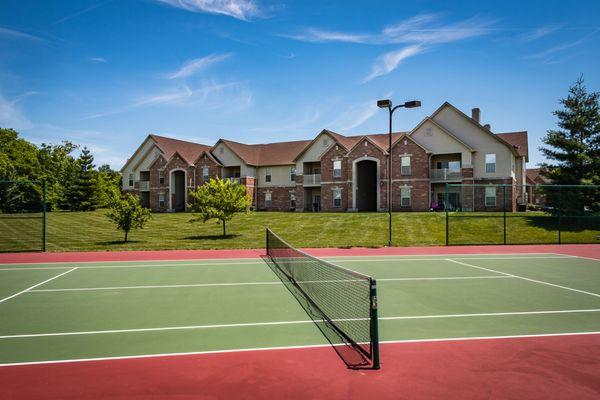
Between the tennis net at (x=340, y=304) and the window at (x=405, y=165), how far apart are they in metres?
25.4

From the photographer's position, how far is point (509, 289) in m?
11.3

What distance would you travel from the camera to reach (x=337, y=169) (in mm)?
42094

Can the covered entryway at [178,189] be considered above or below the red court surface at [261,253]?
above

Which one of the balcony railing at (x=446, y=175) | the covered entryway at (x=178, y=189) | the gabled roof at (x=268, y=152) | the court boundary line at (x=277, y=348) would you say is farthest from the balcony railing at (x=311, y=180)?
the court boundary line at (x=277, y=348)

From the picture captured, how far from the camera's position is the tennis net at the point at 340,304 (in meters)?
5.82

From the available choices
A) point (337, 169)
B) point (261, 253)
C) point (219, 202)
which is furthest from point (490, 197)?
point (261, 253)

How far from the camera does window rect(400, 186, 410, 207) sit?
38.8m

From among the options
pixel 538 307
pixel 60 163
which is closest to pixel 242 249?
pixel 538 307

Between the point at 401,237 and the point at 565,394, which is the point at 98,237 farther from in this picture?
the point at 565,394

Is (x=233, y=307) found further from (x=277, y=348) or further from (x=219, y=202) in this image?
(x=219, y=202)

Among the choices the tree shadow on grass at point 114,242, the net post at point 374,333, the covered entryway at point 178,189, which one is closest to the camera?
the net post at point 374,333

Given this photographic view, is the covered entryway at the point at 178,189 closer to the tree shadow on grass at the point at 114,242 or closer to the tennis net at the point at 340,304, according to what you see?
the tree shadow on grass at the point at 114,242

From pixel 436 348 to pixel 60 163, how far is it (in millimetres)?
79930

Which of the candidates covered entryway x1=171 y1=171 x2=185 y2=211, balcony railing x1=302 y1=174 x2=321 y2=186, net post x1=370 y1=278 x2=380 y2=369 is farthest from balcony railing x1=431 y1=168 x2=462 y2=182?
net post x1=370 y1=278 x2=380 y2=369
